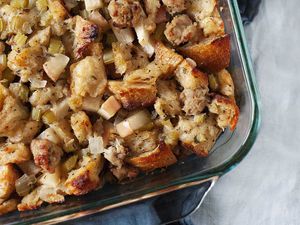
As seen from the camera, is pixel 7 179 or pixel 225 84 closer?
pixel 7 179

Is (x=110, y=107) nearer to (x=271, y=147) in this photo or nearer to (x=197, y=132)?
(x=197, y=132)

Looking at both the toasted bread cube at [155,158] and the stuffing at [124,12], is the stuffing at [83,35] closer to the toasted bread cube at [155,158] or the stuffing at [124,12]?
the stuffing at [124,12]

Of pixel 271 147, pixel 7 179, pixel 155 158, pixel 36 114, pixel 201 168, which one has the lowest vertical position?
pixel 271 147

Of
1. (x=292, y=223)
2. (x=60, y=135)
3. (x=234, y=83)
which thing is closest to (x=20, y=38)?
(x=60, y=135)

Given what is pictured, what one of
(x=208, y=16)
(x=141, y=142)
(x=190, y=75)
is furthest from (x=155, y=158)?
(x=208, y=16)

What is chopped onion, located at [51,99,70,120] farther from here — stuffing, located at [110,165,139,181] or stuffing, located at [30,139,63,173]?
stuffing, located at [110,165,139,181]

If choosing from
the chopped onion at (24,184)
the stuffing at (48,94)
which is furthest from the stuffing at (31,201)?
the stuffing at (48,94)

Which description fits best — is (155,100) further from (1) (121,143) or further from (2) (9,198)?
(2) (9,198)

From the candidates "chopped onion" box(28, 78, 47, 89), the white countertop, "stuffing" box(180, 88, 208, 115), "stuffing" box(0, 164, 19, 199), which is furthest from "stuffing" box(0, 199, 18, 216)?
the white countertop
